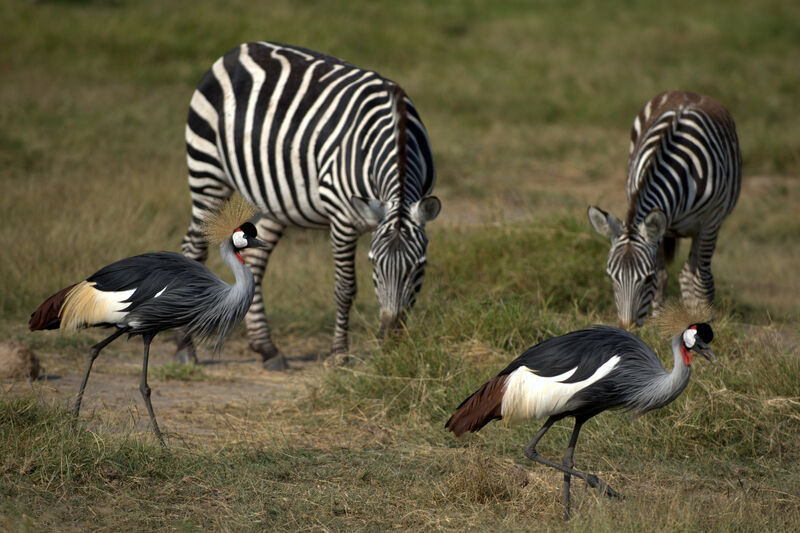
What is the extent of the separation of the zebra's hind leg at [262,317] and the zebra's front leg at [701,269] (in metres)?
3.07

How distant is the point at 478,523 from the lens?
4.24 meters

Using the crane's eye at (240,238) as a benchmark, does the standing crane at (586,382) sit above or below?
below

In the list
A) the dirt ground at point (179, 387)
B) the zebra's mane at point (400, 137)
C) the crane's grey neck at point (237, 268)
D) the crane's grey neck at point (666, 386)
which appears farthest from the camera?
the zebra's mane at point (400, 137)

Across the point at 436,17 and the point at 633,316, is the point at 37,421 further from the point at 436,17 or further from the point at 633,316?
the point at 436,17

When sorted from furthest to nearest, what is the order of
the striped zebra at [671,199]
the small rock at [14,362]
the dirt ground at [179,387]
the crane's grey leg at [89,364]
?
the striped zebra at [671,199], the small rock at [14,362], the dirt ground at [179,387], the crane's grey leg at [89,364]

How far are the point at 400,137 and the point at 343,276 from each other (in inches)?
44.3

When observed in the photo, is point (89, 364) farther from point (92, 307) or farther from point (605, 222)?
point (605, 222)

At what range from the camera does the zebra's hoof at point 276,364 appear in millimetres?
7242

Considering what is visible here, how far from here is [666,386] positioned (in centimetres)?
425

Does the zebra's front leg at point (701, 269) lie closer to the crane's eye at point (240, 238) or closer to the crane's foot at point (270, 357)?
the crane's foot at point (270, 357)

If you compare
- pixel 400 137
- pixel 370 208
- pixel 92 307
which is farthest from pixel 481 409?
pixel 400 137

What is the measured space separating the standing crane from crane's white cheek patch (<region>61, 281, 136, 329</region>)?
188 centimetres

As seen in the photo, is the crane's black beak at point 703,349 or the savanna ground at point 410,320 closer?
the crane's black beak at point 703,349

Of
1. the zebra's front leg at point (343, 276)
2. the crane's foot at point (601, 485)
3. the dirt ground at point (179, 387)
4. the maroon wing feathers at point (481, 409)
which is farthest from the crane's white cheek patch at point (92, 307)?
the crane's foot at point (601, 485)
